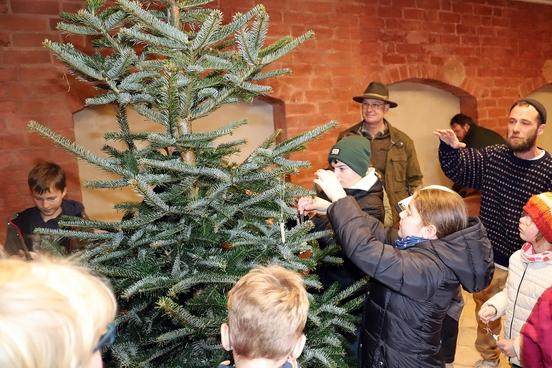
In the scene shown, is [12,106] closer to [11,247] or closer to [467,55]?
[11,247]

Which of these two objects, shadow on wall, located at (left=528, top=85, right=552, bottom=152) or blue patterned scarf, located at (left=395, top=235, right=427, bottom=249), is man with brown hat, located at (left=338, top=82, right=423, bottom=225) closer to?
blue patterned scarf, located at (left=395, top=235, right=427, bottom=249)

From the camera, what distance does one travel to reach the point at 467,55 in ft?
19.5

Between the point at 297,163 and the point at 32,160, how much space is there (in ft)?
8.18

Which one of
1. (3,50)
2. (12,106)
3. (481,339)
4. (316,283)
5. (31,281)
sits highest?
(3,50)

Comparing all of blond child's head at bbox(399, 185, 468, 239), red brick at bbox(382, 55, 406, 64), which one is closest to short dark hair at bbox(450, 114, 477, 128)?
red brick at bbox(382, 55, 406, 64)

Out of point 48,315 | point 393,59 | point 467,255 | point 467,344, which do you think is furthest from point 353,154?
point 393,59

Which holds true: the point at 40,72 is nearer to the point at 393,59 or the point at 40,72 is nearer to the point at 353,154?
the point at 353,154

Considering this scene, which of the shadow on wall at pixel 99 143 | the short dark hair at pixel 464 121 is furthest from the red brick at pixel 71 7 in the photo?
the short dark hair at pixel 464 121

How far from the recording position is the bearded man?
3053mm

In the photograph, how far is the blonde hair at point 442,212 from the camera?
81.0 inches

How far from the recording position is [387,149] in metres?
4.16

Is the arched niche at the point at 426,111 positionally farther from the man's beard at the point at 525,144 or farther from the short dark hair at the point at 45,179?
the short dark hair at the point at 45,179

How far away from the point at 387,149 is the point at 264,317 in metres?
3.05

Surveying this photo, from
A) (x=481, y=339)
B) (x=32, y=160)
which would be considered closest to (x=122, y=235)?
(x=32, y=160)
